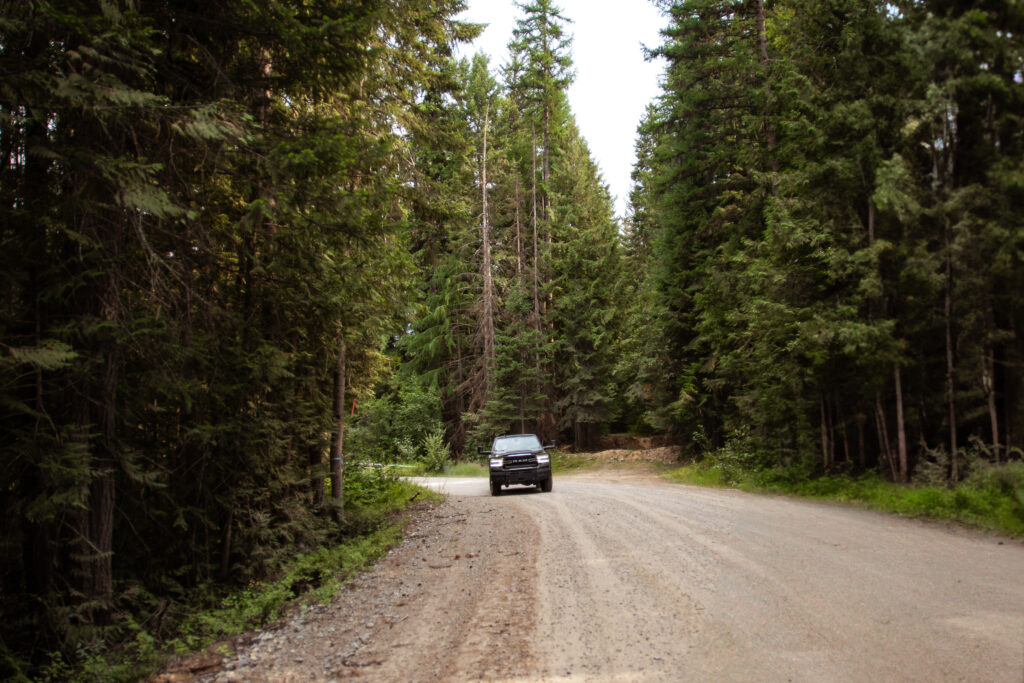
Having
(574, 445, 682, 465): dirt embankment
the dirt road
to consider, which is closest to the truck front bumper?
the dirt road

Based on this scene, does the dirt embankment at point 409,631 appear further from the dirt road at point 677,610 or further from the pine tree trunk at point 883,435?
the pine tree trunk at point 883,435

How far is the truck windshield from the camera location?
58.4 ft

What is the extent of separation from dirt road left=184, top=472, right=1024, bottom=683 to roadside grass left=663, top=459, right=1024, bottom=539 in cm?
66

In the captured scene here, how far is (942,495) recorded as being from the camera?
10.5 metres

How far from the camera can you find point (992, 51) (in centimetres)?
1109

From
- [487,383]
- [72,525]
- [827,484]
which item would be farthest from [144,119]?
[487,383]

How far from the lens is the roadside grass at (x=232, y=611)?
19.2 ft

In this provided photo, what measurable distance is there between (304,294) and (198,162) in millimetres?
1966

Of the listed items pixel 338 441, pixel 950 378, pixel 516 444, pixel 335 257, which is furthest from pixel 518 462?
pixel 950 378

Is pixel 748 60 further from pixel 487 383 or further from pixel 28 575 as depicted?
pixel 28 575

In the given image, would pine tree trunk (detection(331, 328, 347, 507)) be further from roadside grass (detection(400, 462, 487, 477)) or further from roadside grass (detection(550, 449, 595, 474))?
roadside grass (detection(550, 449, 595, 474))

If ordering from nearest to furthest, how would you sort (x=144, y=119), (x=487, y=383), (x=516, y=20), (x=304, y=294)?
(x=144, y=119), (x=304, y=294), (x=487, y=383), (x=516, y=20)

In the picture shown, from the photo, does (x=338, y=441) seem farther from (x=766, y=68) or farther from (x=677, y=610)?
(x=766, y=68)

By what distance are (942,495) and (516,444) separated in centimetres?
1045
